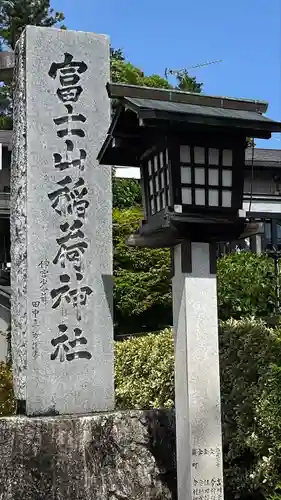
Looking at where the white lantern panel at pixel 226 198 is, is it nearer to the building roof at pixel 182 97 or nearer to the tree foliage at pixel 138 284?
the building roof at pixel 182 97

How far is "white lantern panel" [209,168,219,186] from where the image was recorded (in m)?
6.52

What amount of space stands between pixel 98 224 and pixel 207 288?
2.45 m

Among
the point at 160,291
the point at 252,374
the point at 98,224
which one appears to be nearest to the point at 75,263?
the point at 98,224

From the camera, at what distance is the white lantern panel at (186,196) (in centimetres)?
635

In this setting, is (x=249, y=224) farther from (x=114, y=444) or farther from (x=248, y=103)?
(x=114, y=444)

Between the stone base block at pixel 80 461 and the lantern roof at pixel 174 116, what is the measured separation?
10.4ft

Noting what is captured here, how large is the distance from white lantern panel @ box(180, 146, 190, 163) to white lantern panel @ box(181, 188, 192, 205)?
11.0 inches

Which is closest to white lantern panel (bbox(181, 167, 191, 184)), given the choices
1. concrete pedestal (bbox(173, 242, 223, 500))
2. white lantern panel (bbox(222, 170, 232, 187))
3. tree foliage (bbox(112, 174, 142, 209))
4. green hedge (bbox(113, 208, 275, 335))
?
white lantern panel (bbox(222, 170, 232, 187))

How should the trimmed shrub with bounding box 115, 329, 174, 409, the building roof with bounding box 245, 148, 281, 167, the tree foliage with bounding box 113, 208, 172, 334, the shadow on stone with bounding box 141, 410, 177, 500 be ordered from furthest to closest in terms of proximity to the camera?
the building roof with bounding box 245, 148, 281, 167 < the tree foliage with bounding box 113, 208, 172, 334 < the trimmed shrub with bounding box 115, 329, 174, 409 < the shadow on stone with bounding box 141, 410, 177, 500

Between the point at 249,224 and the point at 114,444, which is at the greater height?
the point at 249,224

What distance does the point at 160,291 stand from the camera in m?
18.4

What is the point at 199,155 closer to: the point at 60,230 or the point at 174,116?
the point at 174,116

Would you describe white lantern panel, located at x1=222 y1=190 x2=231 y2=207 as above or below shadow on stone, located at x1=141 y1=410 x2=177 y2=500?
above

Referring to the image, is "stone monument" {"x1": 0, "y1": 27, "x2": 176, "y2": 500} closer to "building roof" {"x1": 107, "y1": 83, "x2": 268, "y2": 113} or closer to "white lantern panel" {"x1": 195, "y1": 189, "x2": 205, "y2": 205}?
"building roof" {"x1": 107, "y1": 83, "x2": 268, "y2": 113}
